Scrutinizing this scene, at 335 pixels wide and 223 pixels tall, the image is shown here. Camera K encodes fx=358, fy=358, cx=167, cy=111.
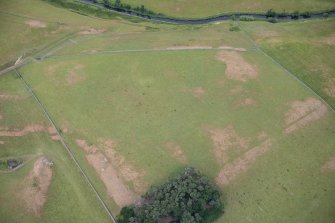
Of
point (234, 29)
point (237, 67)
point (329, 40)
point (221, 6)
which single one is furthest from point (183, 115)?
point (329, 40)

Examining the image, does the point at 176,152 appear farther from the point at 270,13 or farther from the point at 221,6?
the point at 270,13

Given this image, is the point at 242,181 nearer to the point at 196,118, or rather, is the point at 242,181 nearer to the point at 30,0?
the point at 196,118

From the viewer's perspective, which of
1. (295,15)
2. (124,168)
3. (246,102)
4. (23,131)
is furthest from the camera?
(295,15)

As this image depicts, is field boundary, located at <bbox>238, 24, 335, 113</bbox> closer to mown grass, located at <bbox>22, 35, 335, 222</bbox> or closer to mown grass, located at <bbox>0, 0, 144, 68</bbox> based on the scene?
mown grass, located at <bbox>22, 35, 335, 222</bbox>

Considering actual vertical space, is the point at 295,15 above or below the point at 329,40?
above

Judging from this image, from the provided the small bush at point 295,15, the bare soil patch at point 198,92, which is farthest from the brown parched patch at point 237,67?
the small bush at point 295,15

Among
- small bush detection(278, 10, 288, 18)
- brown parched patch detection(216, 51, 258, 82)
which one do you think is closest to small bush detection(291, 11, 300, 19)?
small bush detection(278, 10, 288, 18)

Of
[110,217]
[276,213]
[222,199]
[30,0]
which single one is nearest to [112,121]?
[110,217]
